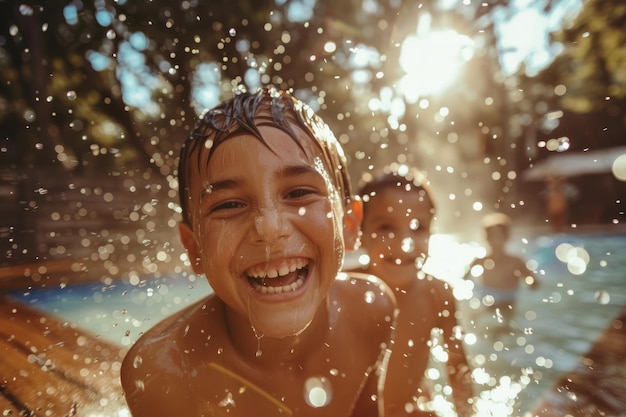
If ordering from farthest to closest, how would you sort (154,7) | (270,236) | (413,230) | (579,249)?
(579,249) → (154,7) → (413,230) → (270,236)

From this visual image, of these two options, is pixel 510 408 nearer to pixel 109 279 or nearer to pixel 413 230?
pixel 413 230

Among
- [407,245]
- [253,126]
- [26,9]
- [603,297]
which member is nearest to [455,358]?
[407,245]

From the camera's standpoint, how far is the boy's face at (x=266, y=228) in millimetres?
1574

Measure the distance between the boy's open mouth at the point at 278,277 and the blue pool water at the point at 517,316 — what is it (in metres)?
1.55

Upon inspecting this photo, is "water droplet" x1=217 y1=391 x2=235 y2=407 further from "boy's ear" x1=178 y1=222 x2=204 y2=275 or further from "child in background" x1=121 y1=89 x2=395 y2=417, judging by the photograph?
"boy's ear" x1=178 y1=222 x2=204 y2=275

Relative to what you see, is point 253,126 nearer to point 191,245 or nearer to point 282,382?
point 191,245

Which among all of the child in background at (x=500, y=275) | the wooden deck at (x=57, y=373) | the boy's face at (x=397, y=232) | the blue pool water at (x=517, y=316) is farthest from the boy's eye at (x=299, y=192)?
the child in background at (x=500, y=275)

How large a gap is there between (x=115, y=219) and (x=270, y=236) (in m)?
10.0

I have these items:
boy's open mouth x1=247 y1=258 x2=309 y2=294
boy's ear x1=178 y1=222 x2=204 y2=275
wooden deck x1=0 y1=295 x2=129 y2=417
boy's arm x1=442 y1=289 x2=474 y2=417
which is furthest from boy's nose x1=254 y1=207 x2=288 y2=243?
boy's arm x1=442 y1=289 x2=474 y2=417

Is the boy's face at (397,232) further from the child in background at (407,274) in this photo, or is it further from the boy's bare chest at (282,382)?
the boy's bare chest at (282,382)

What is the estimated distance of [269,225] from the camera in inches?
60.3

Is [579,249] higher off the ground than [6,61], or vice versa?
[6,61]

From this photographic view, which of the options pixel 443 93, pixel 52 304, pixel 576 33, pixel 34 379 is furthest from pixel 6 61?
pixel 576 33

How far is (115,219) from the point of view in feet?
34.9
